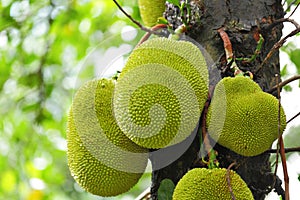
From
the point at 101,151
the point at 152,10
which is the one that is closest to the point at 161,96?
the point at 101,151

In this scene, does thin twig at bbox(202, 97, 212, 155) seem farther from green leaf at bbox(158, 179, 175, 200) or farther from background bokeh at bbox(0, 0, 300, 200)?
background bokeh at bbox(0, 0, 300, 200)

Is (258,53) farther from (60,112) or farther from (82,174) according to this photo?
(60,112)

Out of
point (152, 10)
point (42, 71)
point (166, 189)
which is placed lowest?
point (42, 71)

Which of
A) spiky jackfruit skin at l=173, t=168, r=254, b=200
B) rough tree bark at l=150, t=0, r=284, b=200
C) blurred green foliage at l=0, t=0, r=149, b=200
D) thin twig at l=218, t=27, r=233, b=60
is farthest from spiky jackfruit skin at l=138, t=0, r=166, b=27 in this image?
blurred green foliage at l=0, t=0, r=149, b=200

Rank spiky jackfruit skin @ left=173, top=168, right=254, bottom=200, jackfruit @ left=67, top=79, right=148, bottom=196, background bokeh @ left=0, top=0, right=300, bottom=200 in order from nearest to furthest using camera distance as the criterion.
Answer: spiky jackfruit skin @ left=173, top=168, right=254, bottom=200, jackfruit @ left=67, top=79, right=148, bottom=196, background bokeh @ left=0, top=0, right=300, bottom=200

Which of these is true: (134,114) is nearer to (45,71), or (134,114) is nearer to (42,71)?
(42,71)

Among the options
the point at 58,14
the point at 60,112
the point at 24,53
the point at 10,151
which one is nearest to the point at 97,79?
the point at 58,14

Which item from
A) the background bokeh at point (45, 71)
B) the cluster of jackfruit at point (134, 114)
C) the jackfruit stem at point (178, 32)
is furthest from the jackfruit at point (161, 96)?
the background bokeh at point (45, 71)
